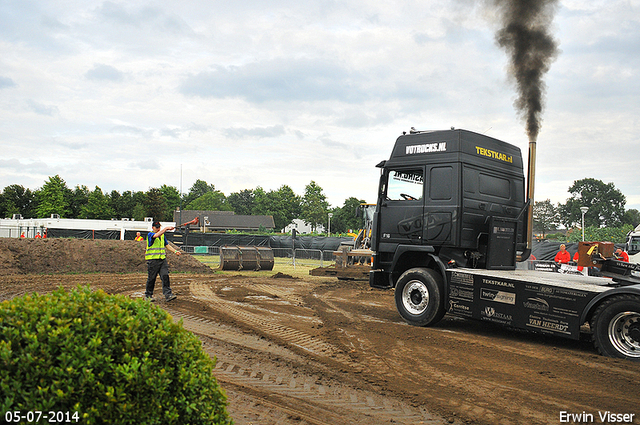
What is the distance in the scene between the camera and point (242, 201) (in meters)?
154

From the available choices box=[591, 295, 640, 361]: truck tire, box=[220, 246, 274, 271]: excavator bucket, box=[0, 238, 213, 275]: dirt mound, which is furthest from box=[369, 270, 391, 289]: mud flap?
box=[220, 246, 274, 271]: excavator bucket

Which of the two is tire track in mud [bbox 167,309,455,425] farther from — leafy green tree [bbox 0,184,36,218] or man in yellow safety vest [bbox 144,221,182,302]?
leafy green tree [bbox 0,184,36,218]

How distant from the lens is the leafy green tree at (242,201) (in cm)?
15112

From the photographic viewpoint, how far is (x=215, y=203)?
412ft

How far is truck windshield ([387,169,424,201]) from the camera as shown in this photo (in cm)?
942

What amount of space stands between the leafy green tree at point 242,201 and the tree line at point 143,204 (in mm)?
21593

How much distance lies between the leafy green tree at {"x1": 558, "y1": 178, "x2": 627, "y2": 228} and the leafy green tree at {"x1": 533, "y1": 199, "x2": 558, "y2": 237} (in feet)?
10.1

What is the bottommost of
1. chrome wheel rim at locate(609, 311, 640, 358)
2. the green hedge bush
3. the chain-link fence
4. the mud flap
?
the chain-link fence

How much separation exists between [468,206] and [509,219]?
94 cm

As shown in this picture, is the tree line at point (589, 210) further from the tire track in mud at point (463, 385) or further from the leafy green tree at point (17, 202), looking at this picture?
the leafy green tree at point (17, 202)

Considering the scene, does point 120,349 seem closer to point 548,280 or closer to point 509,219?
point 548,280

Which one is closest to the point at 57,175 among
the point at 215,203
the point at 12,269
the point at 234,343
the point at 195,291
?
the point at 215,203

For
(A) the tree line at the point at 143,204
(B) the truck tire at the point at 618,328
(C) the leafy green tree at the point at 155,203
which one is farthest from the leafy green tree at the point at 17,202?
(B) the truck tire at the point at 618,328

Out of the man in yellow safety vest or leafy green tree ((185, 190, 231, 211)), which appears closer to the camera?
the man in yellow safety vest
